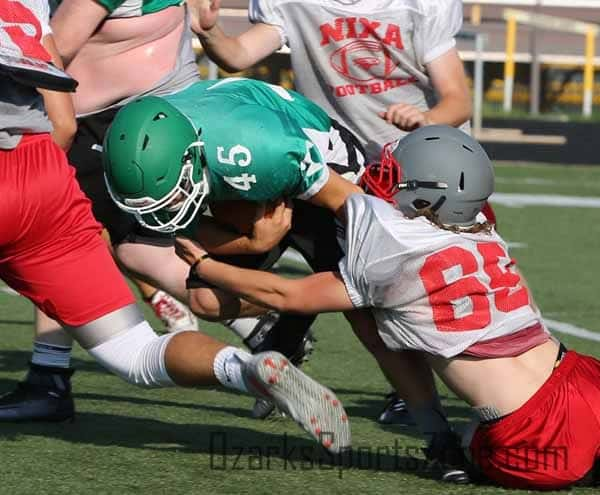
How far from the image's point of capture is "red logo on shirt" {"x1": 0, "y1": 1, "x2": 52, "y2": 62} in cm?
398

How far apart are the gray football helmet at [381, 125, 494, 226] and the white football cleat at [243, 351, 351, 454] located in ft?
2.27

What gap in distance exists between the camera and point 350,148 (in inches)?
185

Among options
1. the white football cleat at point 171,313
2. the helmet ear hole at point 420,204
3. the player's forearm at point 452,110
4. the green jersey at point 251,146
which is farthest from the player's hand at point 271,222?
the white football cleat at point 171,313

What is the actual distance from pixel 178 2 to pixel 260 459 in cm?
166

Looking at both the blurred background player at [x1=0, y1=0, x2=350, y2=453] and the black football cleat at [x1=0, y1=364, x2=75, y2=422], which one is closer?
the blurred background player at [x1=0, y1=0, x2=350, y2=453]

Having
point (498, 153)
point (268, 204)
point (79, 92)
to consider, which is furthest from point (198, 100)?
point (498, 153)

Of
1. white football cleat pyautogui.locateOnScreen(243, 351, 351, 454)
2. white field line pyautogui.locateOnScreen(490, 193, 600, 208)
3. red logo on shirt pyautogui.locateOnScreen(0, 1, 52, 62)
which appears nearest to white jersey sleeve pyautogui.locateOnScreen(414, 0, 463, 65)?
red logo on shirt pyautogui.locateOnScreen(0, 1, 52, 62)

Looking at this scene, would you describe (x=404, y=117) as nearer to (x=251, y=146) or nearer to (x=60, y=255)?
(x=251, y=146)

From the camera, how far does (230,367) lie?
3.91 meters

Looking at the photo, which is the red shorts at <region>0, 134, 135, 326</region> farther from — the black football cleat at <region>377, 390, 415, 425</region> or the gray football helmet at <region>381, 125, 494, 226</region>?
the black football cleat at <region>377, 390, 415, 425</region>

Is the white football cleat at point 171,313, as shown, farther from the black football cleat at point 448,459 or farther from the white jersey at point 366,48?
the black football cleat at point 448,459

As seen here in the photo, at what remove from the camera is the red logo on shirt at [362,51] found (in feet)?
17.6

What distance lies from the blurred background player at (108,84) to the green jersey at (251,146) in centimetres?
78

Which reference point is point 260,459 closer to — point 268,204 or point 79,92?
point 268,204
